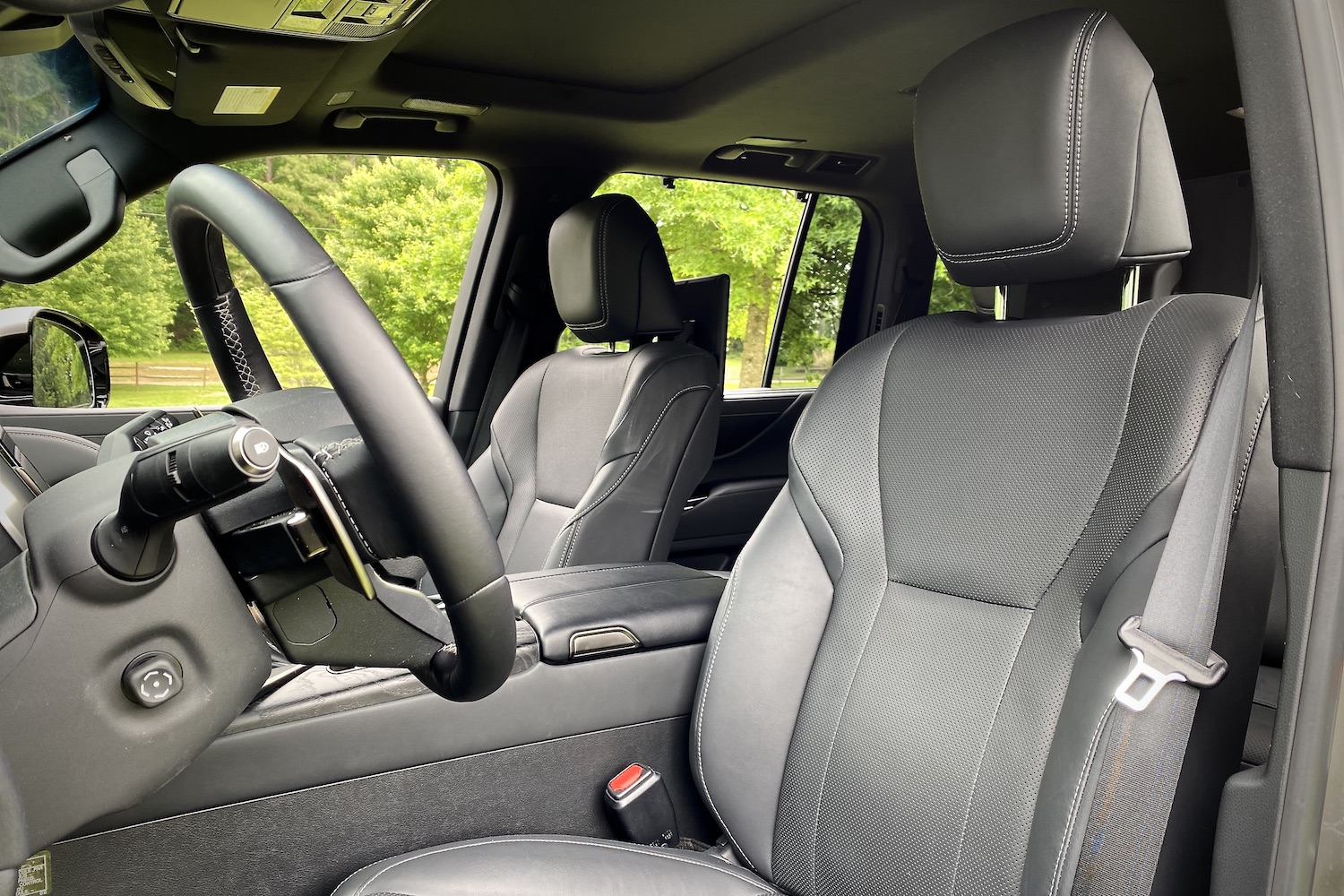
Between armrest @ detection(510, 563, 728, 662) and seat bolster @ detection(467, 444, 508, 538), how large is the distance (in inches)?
30.9

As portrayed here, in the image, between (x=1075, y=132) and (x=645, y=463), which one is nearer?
(x=1075, y=132)

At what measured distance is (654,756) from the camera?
4.77 feet

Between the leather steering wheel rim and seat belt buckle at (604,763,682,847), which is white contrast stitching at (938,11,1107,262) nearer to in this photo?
the leather steering wheel rim

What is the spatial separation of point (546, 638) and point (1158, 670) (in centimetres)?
81

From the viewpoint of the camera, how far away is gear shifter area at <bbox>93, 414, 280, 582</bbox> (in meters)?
0.67

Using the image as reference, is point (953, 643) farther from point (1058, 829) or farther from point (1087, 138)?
point (1087, 138)

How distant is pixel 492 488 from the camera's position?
2510 millimetres

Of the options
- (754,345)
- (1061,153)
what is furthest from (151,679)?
(754,345)

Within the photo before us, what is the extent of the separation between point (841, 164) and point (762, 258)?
45cm

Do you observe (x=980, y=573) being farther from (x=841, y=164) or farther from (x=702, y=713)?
(x=841, y=164)

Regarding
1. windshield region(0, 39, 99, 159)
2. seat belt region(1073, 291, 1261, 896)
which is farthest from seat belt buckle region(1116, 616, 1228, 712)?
windshield region(0, 39, 99, 159)

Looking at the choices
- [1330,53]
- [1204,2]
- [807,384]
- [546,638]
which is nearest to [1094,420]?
[1330,53]

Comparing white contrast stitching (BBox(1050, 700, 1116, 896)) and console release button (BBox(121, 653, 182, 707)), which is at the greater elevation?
console release button (BBox(121, 653, 182, 707))

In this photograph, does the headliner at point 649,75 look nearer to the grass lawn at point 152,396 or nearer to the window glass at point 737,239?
the window glass at point 737,239
